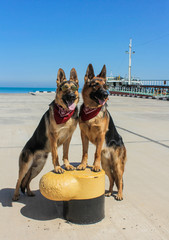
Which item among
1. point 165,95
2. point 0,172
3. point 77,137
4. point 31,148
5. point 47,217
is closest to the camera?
point 47,217

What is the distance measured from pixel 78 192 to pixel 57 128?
804 mm

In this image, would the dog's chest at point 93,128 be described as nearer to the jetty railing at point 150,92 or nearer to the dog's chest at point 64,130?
the dog's chest at point 64,130

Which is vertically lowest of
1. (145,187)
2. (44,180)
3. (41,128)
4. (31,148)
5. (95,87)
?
(145,187)

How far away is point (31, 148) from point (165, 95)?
92.0 ft

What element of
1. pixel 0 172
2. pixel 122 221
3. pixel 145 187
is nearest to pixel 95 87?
pixel 122 221

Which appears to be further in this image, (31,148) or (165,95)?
(165,95)

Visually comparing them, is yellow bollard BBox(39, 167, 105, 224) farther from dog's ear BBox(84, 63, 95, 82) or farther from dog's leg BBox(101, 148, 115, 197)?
dog's ear BBox(84, 63, 95, 82)

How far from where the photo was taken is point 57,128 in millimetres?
3133

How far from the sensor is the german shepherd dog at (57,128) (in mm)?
3027

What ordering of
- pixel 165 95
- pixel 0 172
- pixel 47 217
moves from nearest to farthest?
pixel 47 217 → pixel 0 172 → pixel 165 95

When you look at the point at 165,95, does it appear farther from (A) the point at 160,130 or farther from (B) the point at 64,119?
(B) the point at 64,119

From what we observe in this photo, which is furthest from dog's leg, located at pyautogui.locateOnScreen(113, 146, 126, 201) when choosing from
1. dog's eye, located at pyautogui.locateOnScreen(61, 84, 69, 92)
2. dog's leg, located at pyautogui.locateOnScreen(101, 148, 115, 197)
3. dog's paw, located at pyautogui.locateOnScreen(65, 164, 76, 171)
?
dog's eye, located at pyautogui.locateOnScreen(61, 84, 69, 92)

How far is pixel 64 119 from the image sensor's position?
3.10 metres

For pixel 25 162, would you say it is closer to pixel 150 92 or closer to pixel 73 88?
pixel 73 88
